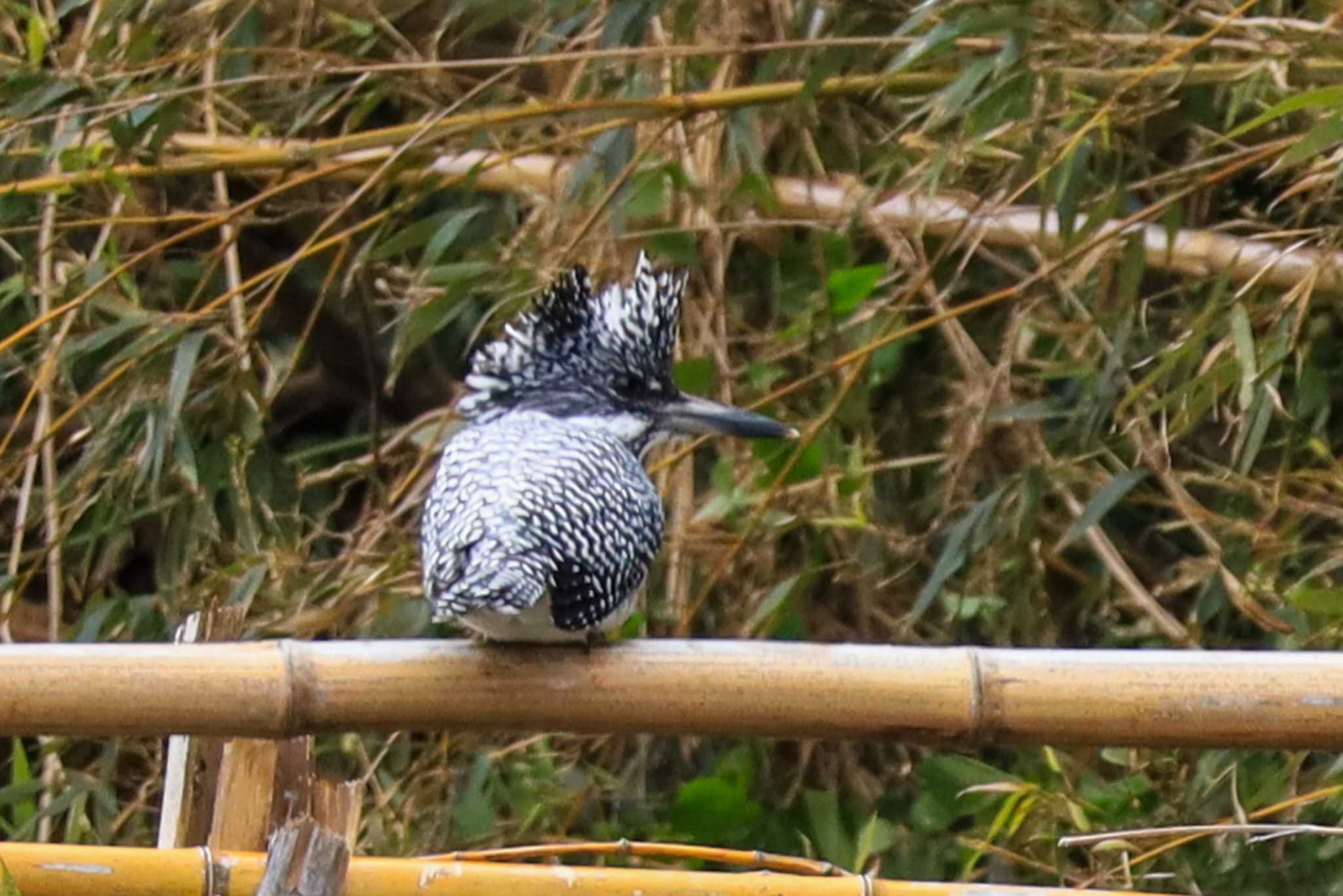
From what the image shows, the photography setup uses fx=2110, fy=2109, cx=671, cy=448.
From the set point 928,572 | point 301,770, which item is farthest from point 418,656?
point 928,572

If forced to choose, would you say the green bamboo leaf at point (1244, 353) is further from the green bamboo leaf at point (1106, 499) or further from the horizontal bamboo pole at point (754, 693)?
the horizontal bamboo pole at point (754, 693)

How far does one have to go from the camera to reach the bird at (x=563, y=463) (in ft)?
4.44

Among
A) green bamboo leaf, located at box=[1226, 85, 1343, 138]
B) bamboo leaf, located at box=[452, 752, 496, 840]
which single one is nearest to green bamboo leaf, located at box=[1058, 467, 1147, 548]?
green bamboo leaf, located at box=[1226, 85, 1343, 138]

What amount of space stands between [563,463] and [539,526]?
11 centimetres

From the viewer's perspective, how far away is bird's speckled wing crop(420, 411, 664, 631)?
133 centimetres

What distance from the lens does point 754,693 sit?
1.24 meters

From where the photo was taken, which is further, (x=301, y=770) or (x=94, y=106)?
(x=94, y=106)

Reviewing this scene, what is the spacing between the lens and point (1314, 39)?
6.14 ft

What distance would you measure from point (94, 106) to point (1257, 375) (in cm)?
114

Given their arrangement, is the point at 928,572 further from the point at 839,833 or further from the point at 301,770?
the point at 301,770

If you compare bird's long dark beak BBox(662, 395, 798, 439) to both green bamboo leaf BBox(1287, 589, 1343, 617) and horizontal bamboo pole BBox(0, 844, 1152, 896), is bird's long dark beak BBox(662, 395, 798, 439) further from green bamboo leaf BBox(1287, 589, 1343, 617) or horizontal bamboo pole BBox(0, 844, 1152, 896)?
horizontal bamboo pole BBox(0, 844, 1152, 896)

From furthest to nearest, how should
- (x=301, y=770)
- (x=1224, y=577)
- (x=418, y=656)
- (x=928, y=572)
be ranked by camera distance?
(x=928, y=572) < (x=1224, y=577) < (x=301, y=770) < (x=418, y=656)

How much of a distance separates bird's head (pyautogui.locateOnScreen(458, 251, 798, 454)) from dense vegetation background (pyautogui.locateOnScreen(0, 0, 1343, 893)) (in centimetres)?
35

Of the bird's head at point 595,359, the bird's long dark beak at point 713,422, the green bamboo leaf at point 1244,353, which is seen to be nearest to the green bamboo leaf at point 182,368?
the bird's head at point 595,359
